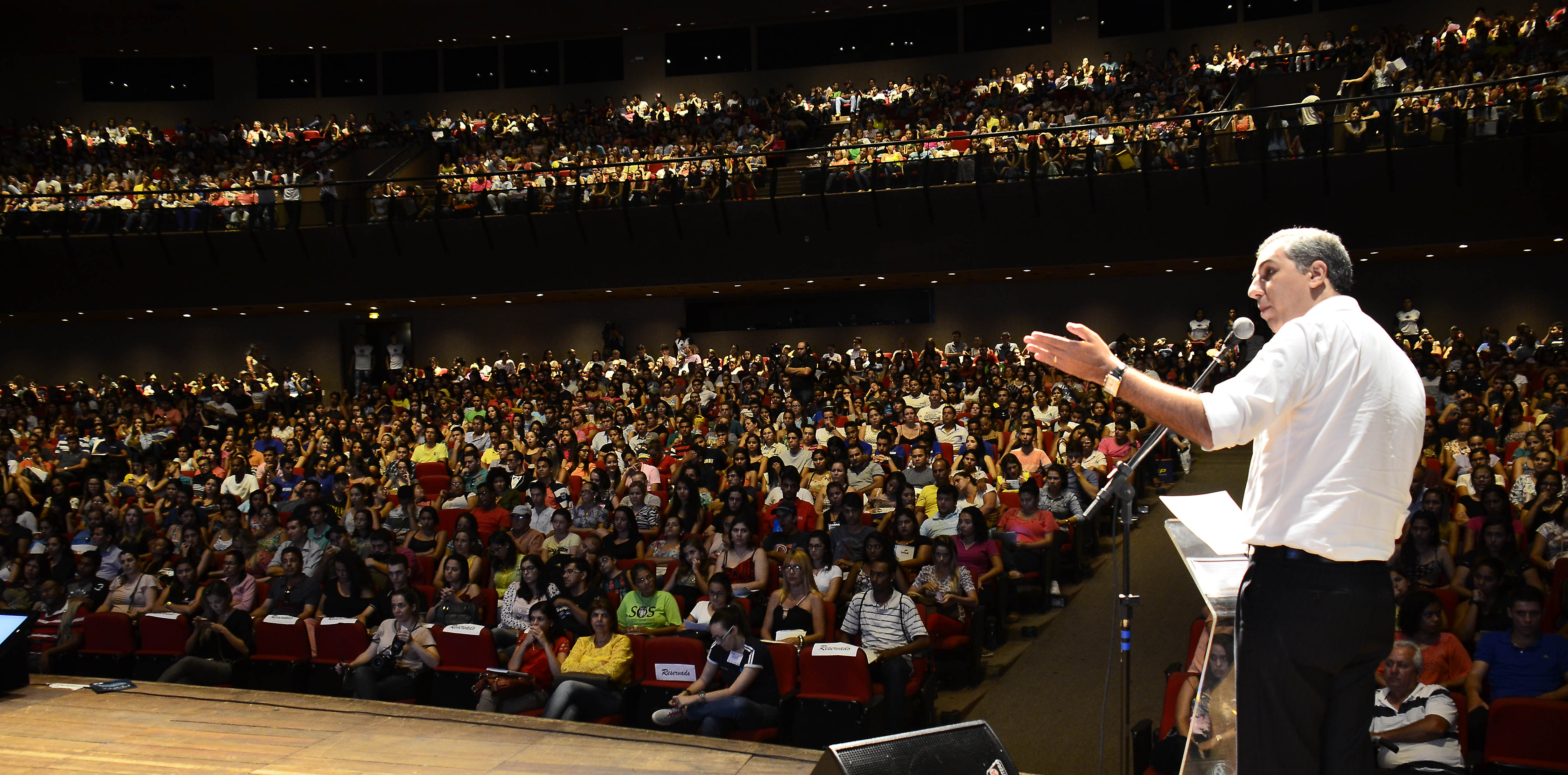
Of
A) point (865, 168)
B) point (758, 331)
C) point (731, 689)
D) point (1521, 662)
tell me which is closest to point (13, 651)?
point (731, 689)

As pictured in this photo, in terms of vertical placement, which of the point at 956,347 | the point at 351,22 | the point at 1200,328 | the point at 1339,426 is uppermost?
the point at 351,22

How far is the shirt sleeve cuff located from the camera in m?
1.55

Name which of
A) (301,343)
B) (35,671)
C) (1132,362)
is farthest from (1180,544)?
(301,343)

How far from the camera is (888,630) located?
5.03 meters

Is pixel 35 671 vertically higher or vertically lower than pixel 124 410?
lower

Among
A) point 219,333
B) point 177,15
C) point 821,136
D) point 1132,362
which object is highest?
point 177,15

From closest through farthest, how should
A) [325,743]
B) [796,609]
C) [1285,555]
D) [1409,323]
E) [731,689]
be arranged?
[1285,555] → [325,743] → [731,689] → [796,609] → [1409,323]

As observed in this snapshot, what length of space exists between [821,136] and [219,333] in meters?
10.5

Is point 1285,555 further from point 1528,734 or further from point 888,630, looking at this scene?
point 888,630

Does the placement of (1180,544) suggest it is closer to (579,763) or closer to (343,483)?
(579,763)

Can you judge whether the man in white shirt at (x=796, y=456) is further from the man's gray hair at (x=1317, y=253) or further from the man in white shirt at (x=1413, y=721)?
the man's gray hair at (x=1317, y=253)

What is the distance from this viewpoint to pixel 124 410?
13109 mm

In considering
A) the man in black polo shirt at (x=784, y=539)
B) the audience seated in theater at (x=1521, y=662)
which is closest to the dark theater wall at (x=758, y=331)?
the man in black polo shirt at (x=784, y=539)

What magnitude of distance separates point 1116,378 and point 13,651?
18.2 ft
